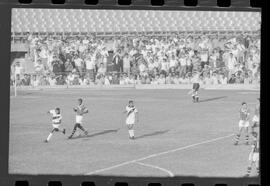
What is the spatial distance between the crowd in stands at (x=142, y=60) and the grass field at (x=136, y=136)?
0.24 meters

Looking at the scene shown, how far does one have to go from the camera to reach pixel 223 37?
12.0 m

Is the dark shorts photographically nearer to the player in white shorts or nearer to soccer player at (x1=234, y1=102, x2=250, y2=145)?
the player in white shorts

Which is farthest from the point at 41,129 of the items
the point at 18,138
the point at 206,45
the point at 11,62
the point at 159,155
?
the point at 206,45

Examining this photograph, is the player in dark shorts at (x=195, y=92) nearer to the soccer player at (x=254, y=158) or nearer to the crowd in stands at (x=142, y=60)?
the crowd in stands at (x=142, y=60)

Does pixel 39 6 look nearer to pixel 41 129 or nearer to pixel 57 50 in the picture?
pixel 57 50

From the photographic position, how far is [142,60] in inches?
472

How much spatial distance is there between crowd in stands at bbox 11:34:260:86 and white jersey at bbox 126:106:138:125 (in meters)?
0.49

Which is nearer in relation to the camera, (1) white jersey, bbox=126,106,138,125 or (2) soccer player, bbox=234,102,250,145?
(2) soccer player, bbox=234,102,250,145

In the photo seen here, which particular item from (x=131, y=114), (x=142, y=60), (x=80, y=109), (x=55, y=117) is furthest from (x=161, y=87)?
(x=55, y=117)

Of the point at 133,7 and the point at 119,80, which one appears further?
the point at 119,80

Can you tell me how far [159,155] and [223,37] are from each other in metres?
2.34

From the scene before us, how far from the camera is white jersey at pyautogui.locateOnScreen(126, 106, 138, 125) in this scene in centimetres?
1176

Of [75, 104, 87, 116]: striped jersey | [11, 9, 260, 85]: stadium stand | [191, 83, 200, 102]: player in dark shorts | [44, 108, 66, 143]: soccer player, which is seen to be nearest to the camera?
[11, 9, 260, 85]: stadium stand

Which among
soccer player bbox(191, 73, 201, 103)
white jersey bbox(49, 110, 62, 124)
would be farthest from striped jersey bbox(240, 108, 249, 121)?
white jersey bbox(49, 110, 62, 124)
